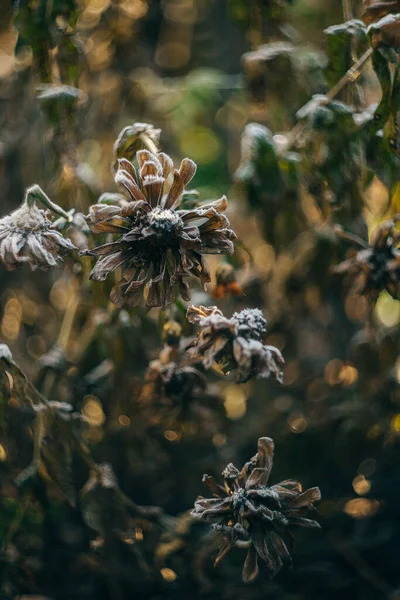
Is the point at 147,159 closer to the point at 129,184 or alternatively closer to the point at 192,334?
the point at 129,184

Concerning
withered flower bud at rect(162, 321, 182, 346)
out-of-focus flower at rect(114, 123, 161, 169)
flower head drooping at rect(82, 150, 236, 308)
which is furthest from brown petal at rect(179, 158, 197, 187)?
withered flower bud at rect(162, 321, 182, 346)

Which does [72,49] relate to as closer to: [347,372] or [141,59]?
[141,59]

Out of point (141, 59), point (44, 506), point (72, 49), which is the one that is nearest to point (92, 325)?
point (44, 506)

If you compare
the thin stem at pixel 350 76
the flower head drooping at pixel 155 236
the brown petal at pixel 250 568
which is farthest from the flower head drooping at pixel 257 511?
the thin stem at pixel 350 76

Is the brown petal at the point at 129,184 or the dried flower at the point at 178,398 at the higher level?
the brown petal at the point at 129,184

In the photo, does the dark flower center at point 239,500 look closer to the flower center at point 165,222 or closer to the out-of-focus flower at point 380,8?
the flower center at point 165,222
